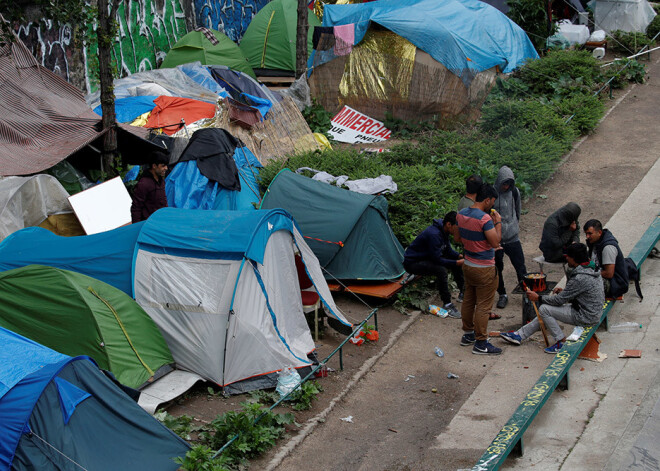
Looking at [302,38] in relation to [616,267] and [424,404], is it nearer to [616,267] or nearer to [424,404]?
[616,267]

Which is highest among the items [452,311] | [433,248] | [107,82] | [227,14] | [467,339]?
[107,82]

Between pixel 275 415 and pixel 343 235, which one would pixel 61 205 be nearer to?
pixel 343 235

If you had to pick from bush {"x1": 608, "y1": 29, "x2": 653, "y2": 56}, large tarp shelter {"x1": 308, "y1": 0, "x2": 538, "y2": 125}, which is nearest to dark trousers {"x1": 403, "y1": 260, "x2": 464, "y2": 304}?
large tarp shelter {"x1": 308, "y1": 0, "x2": 538, "y2": 125}

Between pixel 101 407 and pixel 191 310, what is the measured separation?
1.85m

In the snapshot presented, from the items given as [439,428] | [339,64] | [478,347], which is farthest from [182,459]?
[339,64]

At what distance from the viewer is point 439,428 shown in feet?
22.6

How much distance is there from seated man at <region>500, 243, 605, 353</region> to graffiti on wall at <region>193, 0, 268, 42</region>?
1574 centimetres

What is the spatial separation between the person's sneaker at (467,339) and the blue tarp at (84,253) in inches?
149

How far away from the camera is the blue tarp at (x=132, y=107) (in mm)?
12914

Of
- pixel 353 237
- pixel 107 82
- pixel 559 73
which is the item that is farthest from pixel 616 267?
pixel 559 73

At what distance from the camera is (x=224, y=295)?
7.51m

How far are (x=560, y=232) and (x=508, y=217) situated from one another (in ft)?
2.21

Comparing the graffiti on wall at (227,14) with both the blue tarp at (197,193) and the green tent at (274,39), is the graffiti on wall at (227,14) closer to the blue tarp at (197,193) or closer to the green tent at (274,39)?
the green tent at (274,39)

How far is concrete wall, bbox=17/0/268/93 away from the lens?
593 inches
